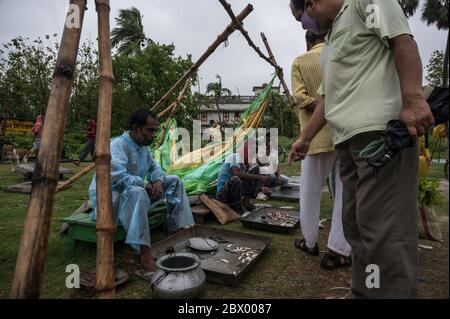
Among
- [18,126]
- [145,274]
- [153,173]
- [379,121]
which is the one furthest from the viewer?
[18,126]

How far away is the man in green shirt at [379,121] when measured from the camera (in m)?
1.24

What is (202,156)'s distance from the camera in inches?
213

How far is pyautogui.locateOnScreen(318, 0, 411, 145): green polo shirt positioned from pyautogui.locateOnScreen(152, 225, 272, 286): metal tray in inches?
50.8

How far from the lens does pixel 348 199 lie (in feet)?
5.17

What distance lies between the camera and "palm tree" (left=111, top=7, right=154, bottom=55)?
20250mm

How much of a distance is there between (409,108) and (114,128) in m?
16.8

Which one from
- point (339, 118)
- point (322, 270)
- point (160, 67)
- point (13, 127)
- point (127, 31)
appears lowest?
point (322, 270)

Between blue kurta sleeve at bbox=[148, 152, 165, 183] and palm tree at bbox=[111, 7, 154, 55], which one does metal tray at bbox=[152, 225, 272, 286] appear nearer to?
blue kurta sleeve at bbox=[148, 152, 165, 183]

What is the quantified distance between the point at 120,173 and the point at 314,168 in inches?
63.8

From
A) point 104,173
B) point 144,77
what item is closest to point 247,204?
point 104,173

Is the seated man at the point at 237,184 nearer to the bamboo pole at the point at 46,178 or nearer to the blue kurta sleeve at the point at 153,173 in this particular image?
the blue kurta sleeve at the point at 153,173

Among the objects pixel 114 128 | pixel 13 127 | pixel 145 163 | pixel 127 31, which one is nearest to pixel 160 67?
pixel 114 128

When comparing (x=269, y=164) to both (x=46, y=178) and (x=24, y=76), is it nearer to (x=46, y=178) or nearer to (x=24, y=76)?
(x=46, y=178)

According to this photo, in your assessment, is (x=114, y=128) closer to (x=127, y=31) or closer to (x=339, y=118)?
(x=127, y=31)
